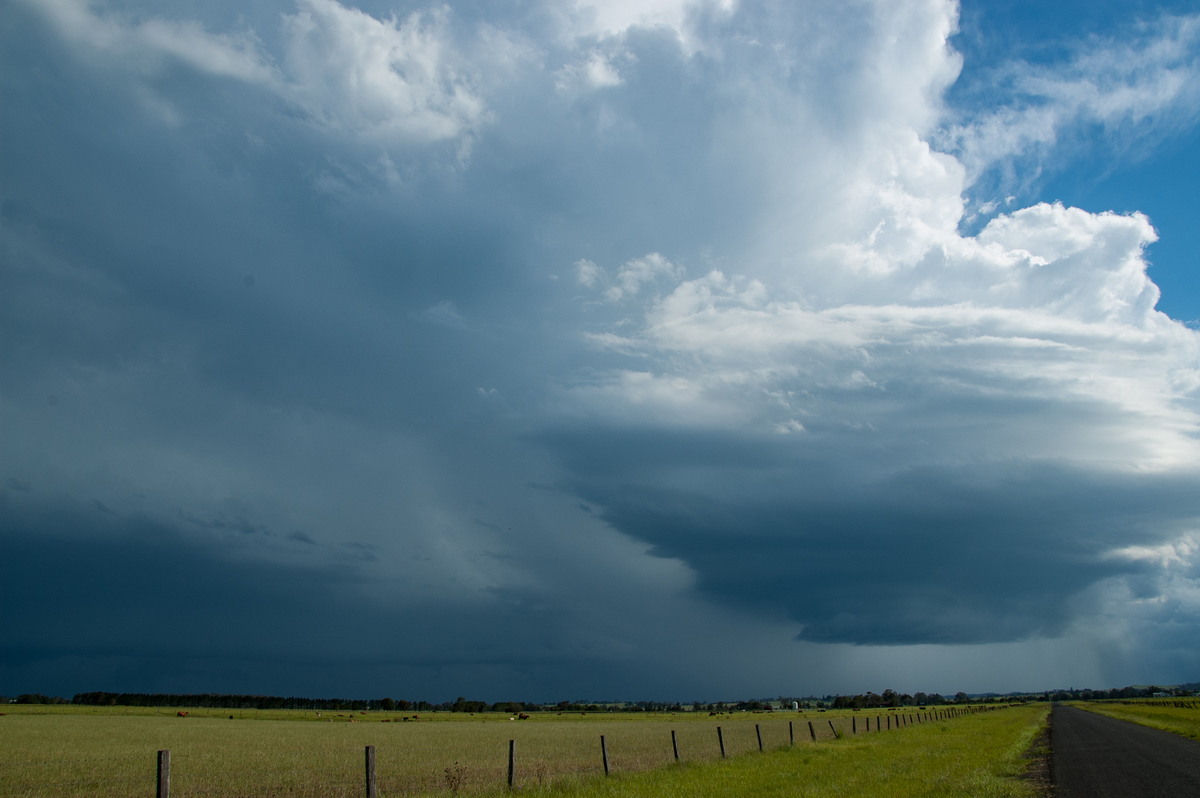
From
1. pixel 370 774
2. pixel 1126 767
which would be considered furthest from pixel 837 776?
pixel 370 774

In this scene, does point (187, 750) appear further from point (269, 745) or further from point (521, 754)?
point (521, 754)

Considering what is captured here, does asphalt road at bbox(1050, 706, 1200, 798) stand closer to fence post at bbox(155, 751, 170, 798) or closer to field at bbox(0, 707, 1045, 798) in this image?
field at bbox(0, 707, 1045, 798)

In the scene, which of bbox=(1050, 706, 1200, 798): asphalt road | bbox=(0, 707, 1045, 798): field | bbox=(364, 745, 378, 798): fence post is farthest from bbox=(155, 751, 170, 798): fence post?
bbox=(1050, 706, 1200, 798): asphalt road

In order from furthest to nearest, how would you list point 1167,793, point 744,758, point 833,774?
1. point 744,758
2. point 833,774
3. point 1167,793

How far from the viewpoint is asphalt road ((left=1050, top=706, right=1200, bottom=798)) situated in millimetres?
20219

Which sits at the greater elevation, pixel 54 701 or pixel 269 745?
pixel 269 745

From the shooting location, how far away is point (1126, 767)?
88.1 ft

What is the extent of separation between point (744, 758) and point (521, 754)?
1604cm

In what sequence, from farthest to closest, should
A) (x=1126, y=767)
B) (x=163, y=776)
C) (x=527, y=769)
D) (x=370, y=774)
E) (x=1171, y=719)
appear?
(x=1171, y=719) < (x=527, y=769) < (x=1126, y=767) < (x=370, y=774) < (x=163, y=776)

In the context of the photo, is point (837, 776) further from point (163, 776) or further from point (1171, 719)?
point (1171, 719)

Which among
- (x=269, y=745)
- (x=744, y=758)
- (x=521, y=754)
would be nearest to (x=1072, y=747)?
(x=744, y=758)

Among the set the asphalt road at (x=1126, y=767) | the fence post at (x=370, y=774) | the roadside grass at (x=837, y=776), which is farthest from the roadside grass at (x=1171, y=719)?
the fence post at (x=370, y=774)

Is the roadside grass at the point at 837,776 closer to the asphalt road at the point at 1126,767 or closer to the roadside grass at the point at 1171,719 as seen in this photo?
the asphalt road at the point at 1126,767

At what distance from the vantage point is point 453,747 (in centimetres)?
4641
